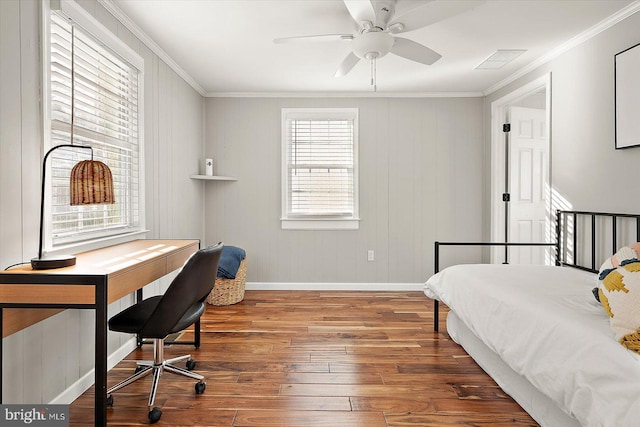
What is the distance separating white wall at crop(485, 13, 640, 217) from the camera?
2.69m

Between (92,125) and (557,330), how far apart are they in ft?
9.34

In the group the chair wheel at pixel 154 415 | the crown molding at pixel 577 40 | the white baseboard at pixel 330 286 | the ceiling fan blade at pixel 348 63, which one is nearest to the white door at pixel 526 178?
the crown molding at pixel 577 40

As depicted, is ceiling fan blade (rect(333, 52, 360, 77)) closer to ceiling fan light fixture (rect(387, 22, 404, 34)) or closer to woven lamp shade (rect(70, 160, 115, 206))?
ceiling fan light fixture (rect(387, 22, 404, 34))

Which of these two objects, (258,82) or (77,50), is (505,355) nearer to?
(77,50)

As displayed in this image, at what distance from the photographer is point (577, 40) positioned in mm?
3135

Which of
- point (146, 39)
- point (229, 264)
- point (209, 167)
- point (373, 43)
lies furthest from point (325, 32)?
point (229, 264)

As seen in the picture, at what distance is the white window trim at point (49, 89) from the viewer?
199 centimetres

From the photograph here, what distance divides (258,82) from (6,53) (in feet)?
9.10

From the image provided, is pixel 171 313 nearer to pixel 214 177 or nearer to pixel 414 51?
pixel 414 51

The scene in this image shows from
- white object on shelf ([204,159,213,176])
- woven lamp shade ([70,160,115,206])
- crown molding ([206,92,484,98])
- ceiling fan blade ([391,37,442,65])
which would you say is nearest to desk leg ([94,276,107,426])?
woven lamp shade ([70,160,115,206])

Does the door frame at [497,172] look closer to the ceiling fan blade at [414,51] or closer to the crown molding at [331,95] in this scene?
the crown molding at [331,95]

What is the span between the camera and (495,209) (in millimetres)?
4512

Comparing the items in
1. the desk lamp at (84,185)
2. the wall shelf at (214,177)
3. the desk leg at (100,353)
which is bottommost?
the desk leg at (100,353)

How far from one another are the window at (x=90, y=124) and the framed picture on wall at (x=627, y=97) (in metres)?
3.48
